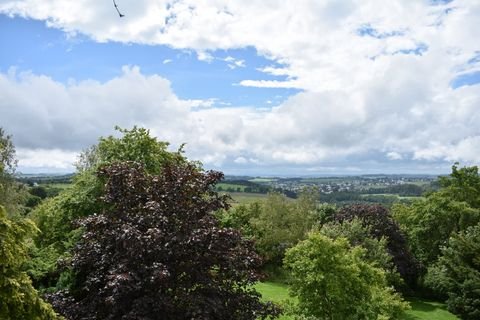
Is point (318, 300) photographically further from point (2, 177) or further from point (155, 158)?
point (2, 177)

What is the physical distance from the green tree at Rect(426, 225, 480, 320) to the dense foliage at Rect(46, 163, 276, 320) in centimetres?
2694

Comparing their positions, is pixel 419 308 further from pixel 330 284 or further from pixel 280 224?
pixel 330 284

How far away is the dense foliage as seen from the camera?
10.6m

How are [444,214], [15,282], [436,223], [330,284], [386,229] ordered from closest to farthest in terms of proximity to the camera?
[15,282], [330,284], [386,229], [444,214], [436,223]

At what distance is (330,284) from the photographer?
672 inches

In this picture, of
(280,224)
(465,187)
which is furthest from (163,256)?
(465,187)

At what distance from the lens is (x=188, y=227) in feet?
38.1

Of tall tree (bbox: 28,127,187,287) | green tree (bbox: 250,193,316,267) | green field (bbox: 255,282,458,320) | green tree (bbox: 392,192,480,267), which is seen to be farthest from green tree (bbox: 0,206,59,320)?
green tree (bbox: 392,192,480,267)

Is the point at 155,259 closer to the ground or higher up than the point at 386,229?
higher up

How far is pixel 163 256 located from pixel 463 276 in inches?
1208

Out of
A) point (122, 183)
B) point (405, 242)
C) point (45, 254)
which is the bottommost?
point (405, 242)

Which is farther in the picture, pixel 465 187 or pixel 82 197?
pixel 465 187

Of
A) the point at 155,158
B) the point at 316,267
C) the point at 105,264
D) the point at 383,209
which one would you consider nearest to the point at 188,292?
the point at 105,264

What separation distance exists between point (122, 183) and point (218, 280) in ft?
12.1
